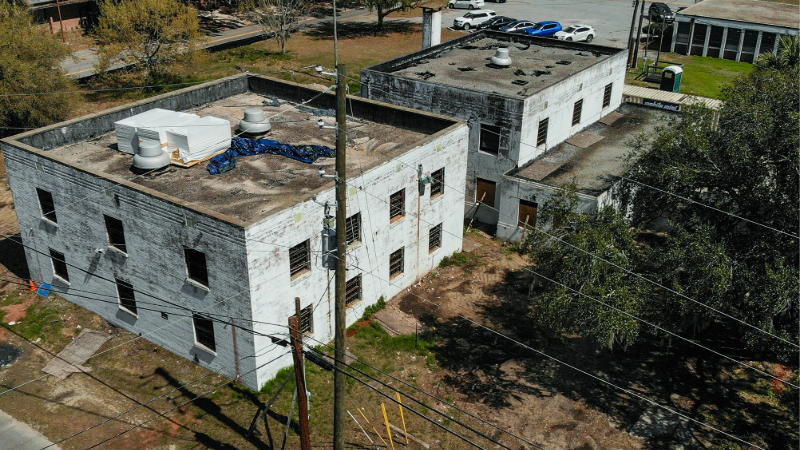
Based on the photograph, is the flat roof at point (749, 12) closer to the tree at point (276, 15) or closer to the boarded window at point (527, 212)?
the tree at point (276, 15)

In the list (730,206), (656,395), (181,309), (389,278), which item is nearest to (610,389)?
(656,395)

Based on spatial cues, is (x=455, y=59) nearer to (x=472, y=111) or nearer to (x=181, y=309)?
(x=472, y=111)

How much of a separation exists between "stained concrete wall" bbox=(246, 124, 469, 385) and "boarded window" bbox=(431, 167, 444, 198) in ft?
0.69

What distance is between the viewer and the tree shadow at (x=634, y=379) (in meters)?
21.4

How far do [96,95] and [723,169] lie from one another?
43.9 m

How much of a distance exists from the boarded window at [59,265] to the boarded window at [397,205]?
483 inches

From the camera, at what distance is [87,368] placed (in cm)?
2367

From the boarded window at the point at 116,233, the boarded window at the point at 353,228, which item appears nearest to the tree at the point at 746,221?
the boarded window at the point at 353,228

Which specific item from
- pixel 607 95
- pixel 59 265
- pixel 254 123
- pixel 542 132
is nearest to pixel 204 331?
pixel 59 265

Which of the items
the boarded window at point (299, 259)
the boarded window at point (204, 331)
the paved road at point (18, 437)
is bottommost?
the paved road at point (18, 437)

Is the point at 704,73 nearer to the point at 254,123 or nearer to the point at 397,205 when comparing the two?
the point at 397,205

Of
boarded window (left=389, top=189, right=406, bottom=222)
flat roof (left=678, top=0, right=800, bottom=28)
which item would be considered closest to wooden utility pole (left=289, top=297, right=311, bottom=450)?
boarded window (left=389, top=189, right=406, bottom=222)

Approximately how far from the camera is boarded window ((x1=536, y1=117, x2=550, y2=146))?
33316 millimetres

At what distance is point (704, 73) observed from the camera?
55.5m
